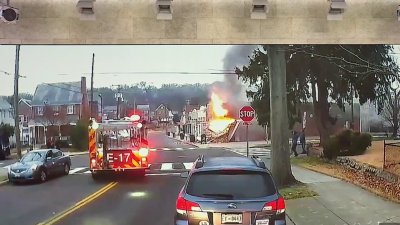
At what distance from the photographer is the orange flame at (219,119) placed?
7531 cm

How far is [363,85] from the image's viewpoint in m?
28.8

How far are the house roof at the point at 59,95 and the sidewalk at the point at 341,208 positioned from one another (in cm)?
8323

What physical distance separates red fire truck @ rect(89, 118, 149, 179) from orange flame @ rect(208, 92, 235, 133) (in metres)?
52.1

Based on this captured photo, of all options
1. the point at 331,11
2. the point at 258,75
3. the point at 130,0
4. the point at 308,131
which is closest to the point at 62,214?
the point at 130,0

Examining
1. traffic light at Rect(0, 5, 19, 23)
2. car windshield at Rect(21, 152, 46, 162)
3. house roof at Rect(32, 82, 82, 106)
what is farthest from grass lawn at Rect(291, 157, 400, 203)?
house roof at Rect(32, 82, 82, 106)

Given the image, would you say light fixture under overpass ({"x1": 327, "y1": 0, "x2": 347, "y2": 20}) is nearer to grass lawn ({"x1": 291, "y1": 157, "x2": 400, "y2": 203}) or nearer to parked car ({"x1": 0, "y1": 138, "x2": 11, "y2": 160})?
grass lawn ({"x1": 291, "y1": 157, "x2": 400, "y2": 203})

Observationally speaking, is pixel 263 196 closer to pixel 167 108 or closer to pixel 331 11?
pixel 331 11

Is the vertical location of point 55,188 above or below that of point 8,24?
below

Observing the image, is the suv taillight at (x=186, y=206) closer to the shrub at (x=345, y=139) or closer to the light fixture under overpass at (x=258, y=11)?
the light fixture under overpass at (x=258, y=11)

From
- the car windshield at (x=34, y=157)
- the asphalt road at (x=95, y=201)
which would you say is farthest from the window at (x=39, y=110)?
the asphalt road at (x=95, y=201)

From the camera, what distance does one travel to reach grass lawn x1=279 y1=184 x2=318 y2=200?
49.1 ft

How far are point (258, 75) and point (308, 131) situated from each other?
47997mm

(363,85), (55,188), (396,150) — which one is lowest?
(55,188)

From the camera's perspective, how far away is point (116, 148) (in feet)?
72.3
